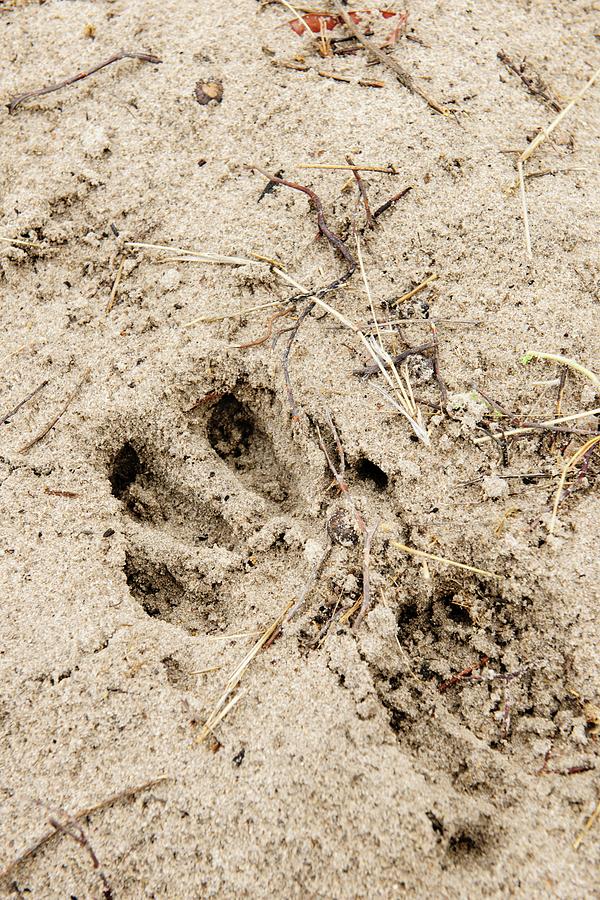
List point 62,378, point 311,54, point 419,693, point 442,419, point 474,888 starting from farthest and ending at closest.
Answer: point 311,54
point 62,378
point 442,419
point 419,693
point 474,888

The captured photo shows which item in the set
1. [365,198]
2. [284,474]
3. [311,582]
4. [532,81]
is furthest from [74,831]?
[532,81]

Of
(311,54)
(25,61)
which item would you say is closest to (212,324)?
(311,54)

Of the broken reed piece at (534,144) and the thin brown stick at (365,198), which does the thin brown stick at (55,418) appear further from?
the broken reed piece at (534,144)

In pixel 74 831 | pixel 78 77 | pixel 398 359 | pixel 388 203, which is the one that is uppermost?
A: pixel 78 77

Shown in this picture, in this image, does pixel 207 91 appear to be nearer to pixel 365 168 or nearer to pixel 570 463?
pixel 365 168

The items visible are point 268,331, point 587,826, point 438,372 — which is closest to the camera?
point 587,826

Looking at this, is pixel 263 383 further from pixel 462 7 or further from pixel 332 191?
pixel 462 7

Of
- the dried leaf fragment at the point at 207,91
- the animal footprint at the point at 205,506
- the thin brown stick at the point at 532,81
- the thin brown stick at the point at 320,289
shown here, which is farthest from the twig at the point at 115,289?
the thin brown stick at the point at 532,81
